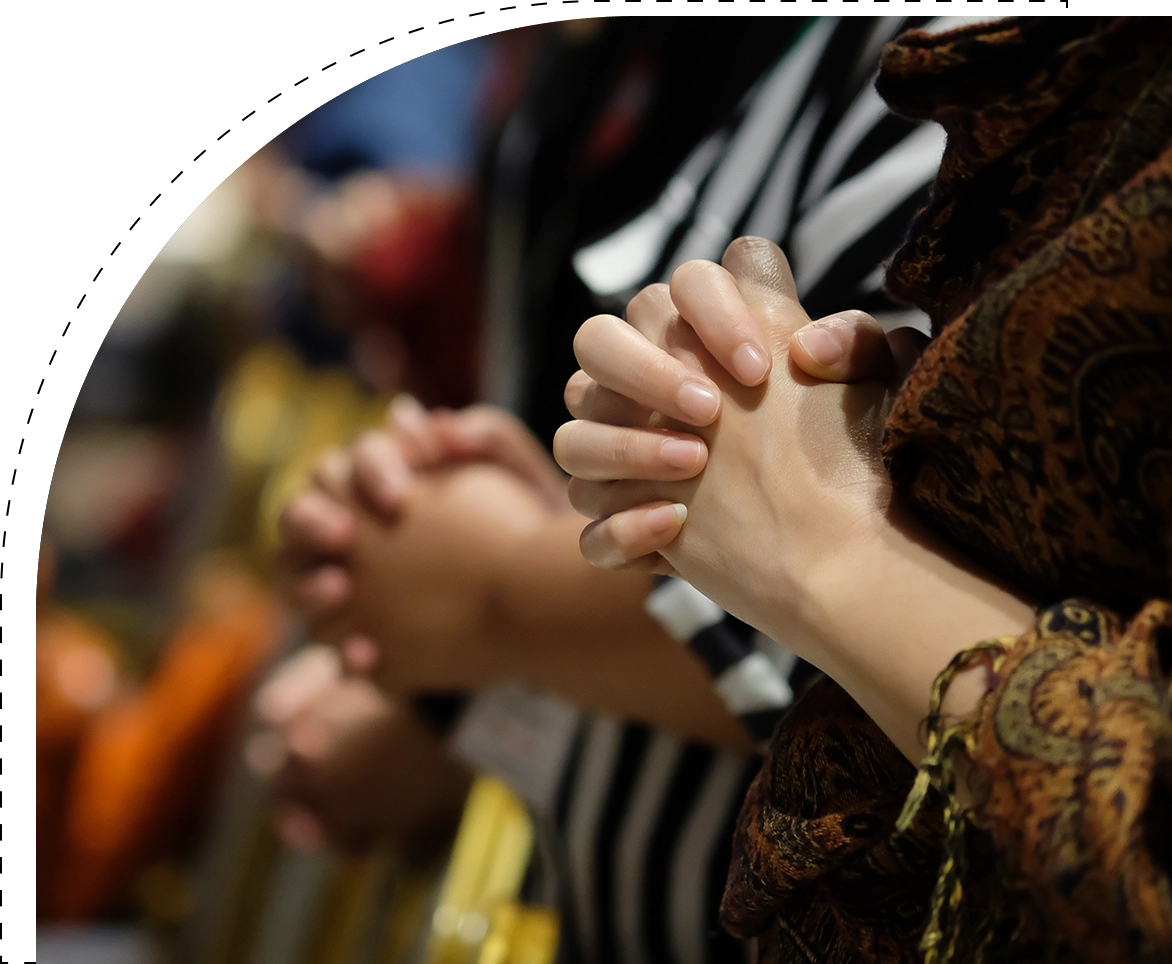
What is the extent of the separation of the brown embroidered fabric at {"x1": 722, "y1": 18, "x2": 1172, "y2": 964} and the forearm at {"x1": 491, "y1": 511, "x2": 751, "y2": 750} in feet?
0.69

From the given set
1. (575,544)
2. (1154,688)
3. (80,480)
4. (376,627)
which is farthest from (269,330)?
(1154,688)

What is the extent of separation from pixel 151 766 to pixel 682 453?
74 cm

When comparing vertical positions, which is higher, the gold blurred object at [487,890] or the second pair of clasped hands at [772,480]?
the second pair of clasped hands at [772,480]

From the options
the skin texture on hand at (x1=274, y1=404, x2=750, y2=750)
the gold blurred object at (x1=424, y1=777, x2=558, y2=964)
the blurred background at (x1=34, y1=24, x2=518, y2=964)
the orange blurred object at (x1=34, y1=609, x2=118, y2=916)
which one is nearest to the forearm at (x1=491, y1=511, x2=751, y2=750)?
the skin texture on hand at (x1=274, y1=404, x2=750, y2=750)

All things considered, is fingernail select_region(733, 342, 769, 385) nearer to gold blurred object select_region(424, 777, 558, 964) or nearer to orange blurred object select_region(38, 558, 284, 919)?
gold blurred object select_region(424, 777, 558, 964)

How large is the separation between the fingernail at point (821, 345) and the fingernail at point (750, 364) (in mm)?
13

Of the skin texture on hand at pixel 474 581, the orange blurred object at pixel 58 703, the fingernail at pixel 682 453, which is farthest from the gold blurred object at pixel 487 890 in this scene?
the fingernail at pixel 682 453

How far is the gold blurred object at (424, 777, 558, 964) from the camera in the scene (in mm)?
682

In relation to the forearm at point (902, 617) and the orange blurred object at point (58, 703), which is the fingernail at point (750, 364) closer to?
the forearm at point (902, 617)

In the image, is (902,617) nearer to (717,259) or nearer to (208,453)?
(717,259)

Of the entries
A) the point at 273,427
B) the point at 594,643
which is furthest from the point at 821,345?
the point at 273,427

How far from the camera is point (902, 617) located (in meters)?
0.26

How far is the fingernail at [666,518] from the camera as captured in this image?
31cm

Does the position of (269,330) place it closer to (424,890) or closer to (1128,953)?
(424,890)
